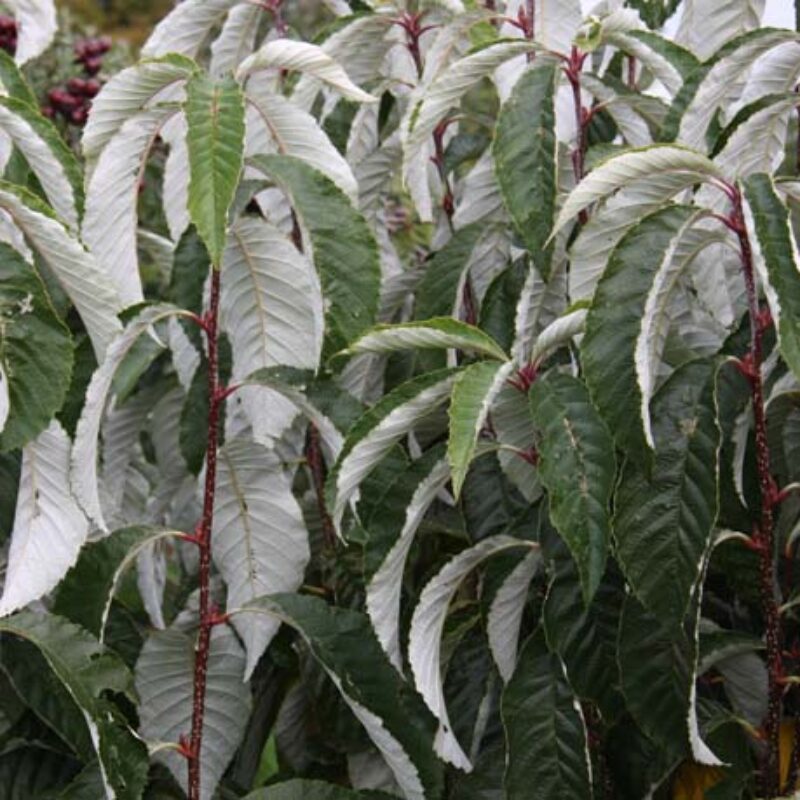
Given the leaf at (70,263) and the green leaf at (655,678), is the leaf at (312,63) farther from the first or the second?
the green leaf at (655,678)

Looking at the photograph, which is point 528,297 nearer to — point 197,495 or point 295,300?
point 295,300

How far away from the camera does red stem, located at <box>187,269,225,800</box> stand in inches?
67.7

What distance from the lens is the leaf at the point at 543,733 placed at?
5.35 feet

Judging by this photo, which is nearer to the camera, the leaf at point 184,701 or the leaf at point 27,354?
the leaf at point 27,354

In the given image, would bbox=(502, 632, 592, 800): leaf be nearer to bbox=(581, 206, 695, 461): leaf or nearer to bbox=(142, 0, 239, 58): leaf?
bbox=(581, 206, 695, 461): leaf

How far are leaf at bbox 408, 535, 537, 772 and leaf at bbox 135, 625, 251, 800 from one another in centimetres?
25

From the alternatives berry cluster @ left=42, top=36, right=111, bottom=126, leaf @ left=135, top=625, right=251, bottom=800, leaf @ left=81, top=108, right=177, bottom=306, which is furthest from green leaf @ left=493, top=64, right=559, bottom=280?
berry cluster @ left=42, top=36, right=111, bottom=126

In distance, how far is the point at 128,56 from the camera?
4.97 m

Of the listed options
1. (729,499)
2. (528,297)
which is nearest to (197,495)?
(528,297)

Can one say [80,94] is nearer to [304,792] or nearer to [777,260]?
[304,792]

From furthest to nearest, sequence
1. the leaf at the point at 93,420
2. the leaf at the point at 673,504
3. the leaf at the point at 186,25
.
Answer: the leaf at the point at 186,25
the leaf at the point at 93,420
the leaf at the point at 673,504

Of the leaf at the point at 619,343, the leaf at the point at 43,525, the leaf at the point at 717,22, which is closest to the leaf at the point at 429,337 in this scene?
the leaf at the point at 619,343

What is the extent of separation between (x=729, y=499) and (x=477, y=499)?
297 millimetres

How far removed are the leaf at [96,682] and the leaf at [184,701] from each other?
0.17m
